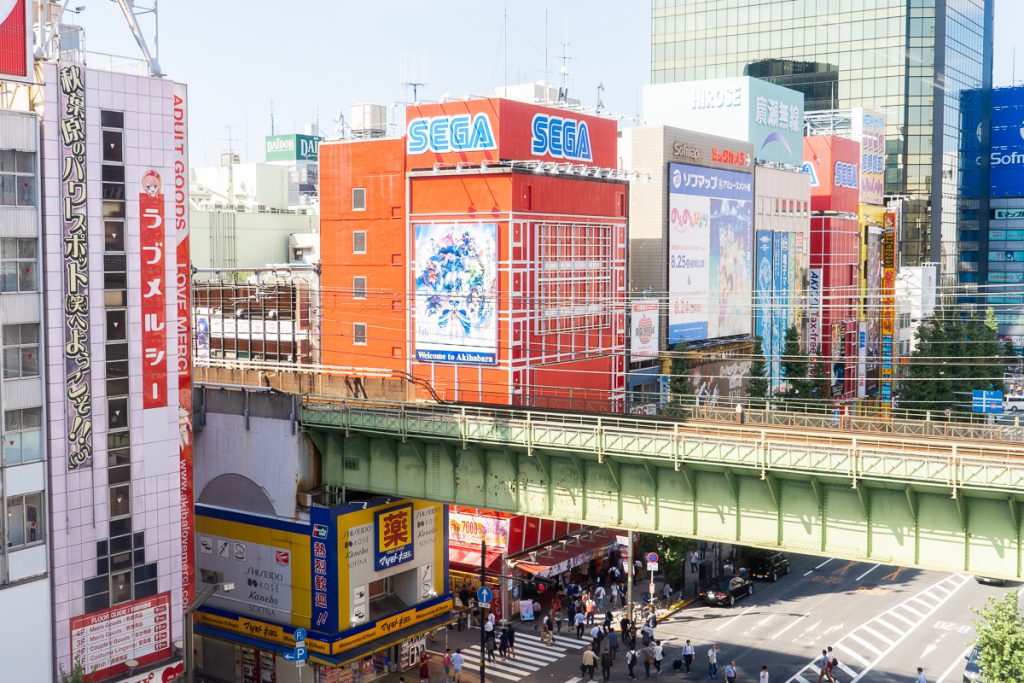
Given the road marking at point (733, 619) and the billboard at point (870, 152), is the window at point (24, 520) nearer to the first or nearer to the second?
the road marking at point (733, 619)

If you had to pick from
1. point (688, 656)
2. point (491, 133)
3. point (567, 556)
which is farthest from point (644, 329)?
point (688, 656)

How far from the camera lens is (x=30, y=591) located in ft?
116

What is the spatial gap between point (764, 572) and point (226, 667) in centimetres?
2962

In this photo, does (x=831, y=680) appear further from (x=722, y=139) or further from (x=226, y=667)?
(x=722, y=139)

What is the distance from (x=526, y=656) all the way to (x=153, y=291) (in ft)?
76.1

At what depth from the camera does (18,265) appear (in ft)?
115

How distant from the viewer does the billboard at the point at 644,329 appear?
2788 inches

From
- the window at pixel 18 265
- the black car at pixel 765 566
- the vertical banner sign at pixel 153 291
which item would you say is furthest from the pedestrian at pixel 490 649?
the window at pixel 18 265

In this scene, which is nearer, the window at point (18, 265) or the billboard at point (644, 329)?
the window at point (18, 265)

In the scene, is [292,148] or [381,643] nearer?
[381,643]

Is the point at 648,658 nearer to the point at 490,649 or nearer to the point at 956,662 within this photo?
the point at 490,649

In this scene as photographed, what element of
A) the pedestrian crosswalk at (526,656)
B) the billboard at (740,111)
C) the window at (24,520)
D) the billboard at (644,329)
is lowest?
the pedestrian crosswalk at (526,656)

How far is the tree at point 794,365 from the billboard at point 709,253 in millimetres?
3359

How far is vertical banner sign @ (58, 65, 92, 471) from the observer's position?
118ft
